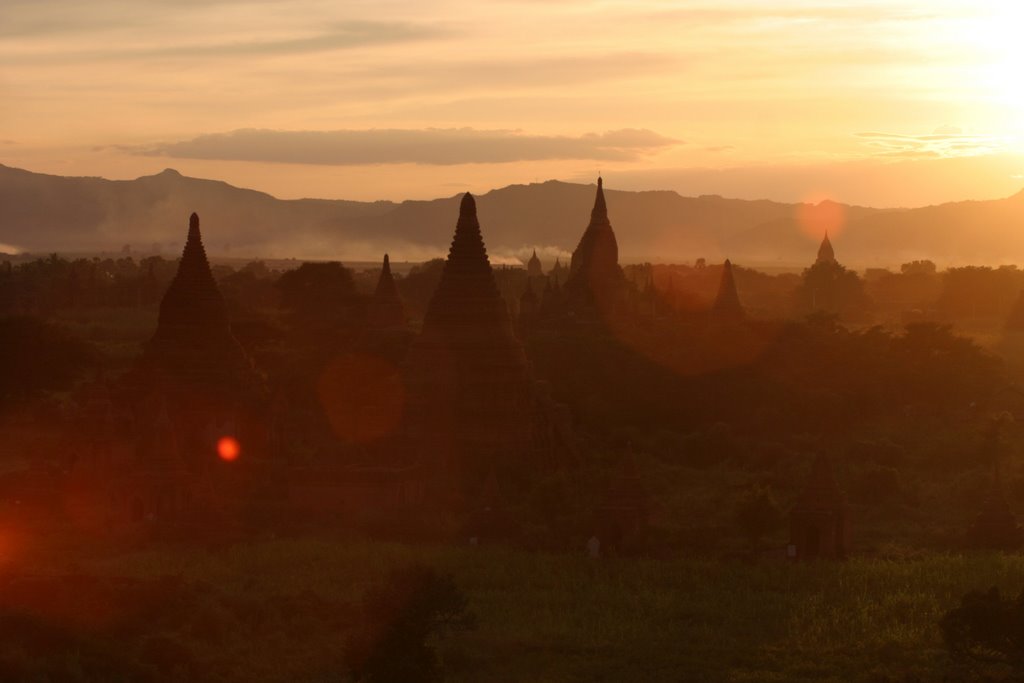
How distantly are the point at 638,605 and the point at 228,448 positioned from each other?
14071 millimetres

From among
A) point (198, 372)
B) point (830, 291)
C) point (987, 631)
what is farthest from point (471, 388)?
point (830, 291)

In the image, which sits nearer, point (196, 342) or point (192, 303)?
point (196, 342)

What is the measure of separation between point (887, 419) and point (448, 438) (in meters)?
20.3

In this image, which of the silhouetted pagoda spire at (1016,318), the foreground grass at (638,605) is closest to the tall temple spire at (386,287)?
the foreground grass at (638,605)

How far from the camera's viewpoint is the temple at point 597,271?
2913 inches

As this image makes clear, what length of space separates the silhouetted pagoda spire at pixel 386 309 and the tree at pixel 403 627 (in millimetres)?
37754

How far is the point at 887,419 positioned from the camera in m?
58.9

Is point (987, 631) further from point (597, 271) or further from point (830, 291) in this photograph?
point (830, 291)

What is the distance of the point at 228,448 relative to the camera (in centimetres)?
4359

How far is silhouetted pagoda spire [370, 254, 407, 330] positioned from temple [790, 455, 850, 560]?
30.3 m

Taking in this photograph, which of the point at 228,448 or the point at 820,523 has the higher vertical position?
the point at 228,448

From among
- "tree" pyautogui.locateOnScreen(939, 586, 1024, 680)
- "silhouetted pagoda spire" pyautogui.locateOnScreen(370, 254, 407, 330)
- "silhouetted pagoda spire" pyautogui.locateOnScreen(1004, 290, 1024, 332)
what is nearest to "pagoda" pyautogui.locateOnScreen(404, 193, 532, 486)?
"tree" pyautogui.locateOnScreen(939, 586, 1024, 680)

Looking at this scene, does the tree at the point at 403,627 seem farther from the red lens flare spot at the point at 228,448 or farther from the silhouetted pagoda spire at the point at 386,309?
the silhouetted pagoda spire at the point at 386,309

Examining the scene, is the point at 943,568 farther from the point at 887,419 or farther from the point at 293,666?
the point at 887,419
